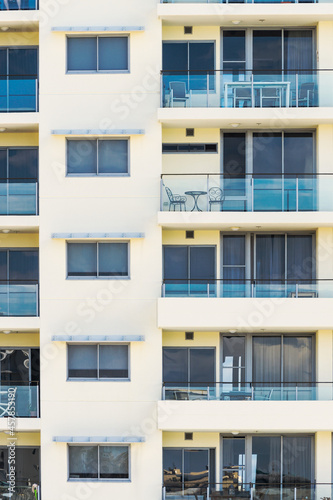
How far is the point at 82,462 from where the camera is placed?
2408 centimetres

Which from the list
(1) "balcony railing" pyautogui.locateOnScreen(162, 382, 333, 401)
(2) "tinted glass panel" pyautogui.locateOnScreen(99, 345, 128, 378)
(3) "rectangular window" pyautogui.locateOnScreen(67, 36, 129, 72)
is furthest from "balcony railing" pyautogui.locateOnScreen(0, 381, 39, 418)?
(3) "rectangular window" pyautogui.locateOnScreen(67, 36, 129, 72)

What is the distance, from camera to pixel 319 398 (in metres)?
23.7

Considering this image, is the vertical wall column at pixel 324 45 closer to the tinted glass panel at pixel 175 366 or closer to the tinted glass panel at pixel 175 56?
the tinted glass panel at pixel 175 56

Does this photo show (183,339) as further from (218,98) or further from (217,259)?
(218,98)

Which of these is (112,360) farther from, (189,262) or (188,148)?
(188,148)

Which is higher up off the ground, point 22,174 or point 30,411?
point 22,174

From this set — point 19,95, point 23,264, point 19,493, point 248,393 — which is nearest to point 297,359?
point 248,393

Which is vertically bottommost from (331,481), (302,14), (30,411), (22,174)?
(331,481)

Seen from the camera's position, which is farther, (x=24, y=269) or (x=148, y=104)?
(x=24, y=269)

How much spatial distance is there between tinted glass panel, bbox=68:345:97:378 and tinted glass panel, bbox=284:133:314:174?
7594mm

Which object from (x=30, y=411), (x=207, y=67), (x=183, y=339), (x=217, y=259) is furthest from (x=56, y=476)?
(x=207, y=67)

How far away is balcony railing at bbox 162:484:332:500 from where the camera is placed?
23.3 meters

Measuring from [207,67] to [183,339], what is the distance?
25.8 feet

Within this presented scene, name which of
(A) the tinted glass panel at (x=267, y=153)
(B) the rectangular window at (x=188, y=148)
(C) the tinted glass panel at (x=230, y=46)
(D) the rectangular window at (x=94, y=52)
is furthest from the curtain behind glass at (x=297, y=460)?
(D) the rectangular window at (x=94, y=52)
